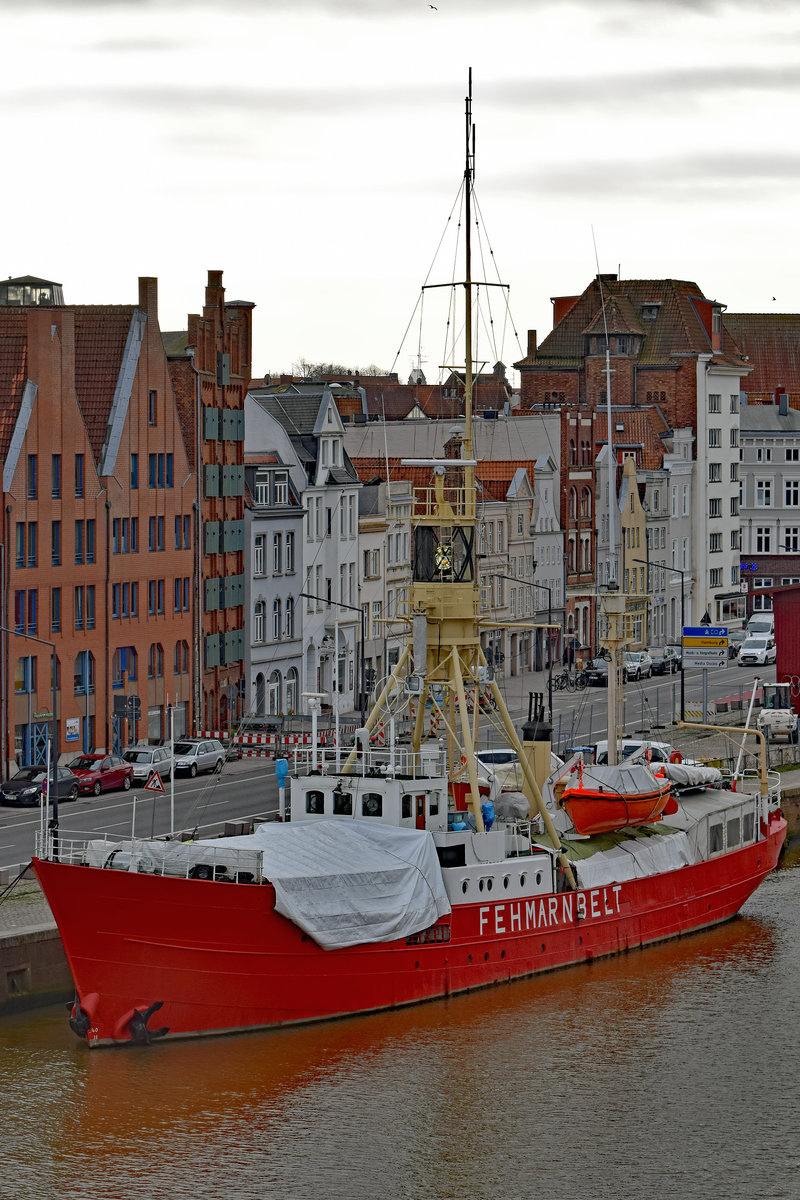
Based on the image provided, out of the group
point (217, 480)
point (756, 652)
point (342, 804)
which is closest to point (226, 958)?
point (342, 804)

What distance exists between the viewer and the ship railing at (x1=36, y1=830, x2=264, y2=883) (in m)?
51.1

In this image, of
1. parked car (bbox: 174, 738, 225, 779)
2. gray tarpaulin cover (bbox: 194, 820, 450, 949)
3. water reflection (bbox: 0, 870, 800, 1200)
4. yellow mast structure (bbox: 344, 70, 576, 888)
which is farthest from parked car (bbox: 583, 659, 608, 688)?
gray tarpaulin cover (bbox: 194, 820, 450, 949)

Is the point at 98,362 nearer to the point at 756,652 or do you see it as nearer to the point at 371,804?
the point at 371,804

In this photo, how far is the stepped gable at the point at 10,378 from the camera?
8606 cm

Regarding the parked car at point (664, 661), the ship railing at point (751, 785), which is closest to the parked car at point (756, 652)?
the parked car at point (664, 661)

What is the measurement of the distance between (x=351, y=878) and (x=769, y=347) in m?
149

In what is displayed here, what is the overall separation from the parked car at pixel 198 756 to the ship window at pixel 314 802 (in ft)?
88.5

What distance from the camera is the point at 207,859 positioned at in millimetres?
51625

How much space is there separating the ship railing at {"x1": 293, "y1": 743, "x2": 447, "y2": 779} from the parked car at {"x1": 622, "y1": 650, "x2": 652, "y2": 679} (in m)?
62.2

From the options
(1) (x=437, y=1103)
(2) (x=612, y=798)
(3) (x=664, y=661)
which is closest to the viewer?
(1) (x=437, y=1103)

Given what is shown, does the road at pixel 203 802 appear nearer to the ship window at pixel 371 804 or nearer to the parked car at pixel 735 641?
the ship window at pixel 371 804

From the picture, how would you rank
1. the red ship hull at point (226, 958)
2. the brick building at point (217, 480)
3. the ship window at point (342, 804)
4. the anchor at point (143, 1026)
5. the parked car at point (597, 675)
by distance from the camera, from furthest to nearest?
the parked car at point (597, 675), the brick building at point (217, 480), the ship window at point (342, 804), the anchor at point (143, 1026), the red ship hull at point (226, 958)

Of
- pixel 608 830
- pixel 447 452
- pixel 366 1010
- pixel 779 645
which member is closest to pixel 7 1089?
pixel 366 1010

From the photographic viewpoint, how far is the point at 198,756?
276 feet
